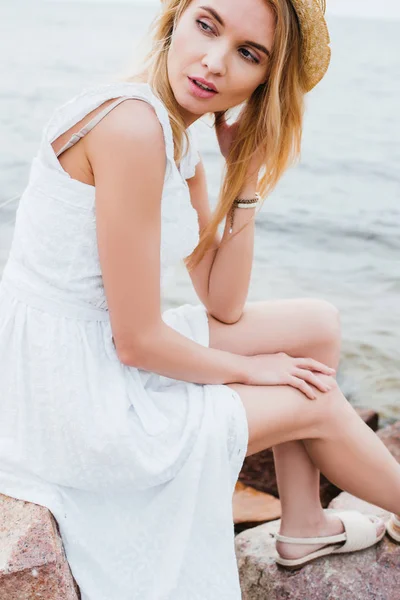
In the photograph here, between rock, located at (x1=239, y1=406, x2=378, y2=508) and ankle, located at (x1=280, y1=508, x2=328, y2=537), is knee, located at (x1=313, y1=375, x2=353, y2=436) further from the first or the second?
rock, located at (x1=239, y1=406, x2=378, y2=508)

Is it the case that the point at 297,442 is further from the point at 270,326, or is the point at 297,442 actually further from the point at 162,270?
the point at 162,270

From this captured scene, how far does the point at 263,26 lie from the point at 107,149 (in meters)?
0.61

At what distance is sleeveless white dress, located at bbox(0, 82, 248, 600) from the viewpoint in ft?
6.79

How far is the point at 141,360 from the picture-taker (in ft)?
7.14

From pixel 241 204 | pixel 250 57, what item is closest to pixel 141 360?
pixel 241 204

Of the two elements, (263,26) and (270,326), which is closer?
(263,26)

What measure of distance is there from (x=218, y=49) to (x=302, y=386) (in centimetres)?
99

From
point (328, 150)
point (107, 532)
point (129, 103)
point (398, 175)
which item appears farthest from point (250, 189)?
point (328, 150)

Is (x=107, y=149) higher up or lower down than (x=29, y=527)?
higher up

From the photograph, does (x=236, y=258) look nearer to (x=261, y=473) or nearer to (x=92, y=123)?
(x=92, y=123)

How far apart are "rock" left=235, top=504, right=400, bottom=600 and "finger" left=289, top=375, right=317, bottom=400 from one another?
0.67 metres

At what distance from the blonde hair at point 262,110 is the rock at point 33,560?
115 cm

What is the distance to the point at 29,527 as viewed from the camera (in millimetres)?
2004

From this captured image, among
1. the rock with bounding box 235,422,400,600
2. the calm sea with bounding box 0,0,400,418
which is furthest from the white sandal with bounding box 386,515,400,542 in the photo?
the calm sea with bounding box 0,0,400,418
